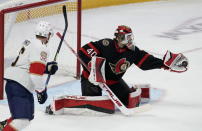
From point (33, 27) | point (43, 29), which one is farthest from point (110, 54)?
point (33, 27)

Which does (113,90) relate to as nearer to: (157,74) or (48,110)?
(48,110)

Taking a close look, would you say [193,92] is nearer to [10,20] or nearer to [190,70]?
[190,70]

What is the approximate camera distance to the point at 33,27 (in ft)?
15.8

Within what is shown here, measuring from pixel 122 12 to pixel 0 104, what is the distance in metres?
3.24

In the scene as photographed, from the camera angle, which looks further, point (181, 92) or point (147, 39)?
point (147, 39)

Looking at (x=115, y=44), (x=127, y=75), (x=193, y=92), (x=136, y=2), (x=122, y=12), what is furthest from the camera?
(x=136, y=2)

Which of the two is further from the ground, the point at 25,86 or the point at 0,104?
the point at 25,86

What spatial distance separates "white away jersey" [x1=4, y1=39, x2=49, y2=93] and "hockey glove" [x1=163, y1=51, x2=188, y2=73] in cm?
102

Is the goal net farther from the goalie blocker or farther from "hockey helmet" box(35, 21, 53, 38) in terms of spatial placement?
"hockey helmet" box(35, 21, 53, 38)

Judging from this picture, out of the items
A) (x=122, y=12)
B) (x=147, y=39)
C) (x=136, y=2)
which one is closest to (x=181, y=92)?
(x=147, y=39)

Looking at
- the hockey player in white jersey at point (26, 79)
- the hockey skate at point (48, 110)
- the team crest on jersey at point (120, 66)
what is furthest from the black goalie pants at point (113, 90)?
the hockey player in white jersey at point (26, 79)

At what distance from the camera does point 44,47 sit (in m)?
3.10

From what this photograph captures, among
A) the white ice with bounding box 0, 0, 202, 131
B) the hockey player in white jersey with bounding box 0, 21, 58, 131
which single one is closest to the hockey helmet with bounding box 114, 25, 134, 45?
the white ice with bounding box 0, 0, 202, 131

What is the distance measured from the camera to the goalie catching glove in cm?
362
